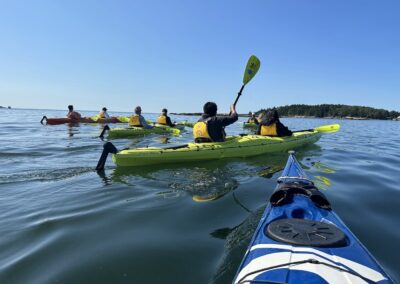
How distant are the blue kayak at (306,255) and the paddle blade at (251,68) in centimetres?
847

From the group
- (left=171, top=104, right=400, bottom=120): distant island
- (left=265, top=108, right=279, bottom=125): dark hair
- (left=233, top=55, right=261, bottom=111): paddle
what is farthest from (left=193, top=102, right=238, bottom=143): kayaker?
(left=171, top=104, right=400, bottom=120): distant island

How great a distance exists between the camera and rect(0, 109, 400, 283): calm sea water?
3.03 meters

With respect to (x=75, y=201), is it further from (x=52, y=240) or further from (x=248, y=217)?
(x=248, y=217)

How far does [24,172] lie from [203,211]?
197 inches

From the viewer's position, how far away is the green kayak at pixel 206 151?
25.3ft

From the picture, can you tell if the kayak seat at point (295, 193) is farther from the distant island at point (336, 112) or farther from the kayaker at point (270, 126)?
the distant island at point (336, 112)

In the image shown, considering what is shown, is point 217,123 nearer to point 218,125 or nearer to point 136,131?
point 218,125

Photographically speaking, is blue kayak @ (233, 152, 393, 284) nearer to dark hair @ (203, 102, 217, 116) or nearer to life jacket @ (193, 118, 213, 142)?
dark hair @ (203, 102, 217, 116)

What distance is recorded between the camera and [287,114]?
118 m

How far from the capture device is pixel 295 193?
3.68 m

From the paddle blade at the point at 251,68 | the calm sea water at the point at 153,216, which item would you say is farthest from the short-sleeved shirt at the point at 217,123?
the paddle blade at the point at 251,68

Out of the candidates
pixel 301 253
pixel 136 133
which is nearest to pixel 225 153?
pixel 301 253

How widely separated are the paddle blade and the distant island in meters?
95.7

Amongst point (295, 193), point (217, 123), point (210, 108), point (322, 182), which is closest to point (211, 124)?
point (217, 123)
